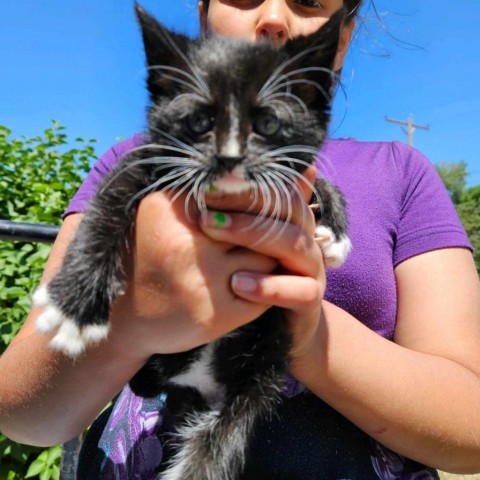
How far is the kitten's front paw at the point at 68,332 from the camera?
4.69 ft

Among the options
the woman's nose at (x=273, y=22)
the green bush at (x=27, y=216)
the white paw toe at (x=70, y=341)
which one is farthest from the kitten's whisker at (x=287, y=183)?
the green bush at (x=27, y=216)

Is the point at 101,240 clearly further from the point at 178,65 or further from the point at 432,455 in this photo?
the point at 432,455

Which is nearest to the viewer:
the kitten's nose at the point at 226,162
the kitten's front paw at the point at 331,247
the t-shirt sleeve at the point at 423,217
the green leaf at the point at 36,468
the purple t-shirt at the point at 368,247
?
the kitten's nose at the point at 226,162

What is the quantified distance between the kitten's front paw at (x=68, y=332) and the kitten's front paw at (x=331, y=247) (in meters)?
0.78

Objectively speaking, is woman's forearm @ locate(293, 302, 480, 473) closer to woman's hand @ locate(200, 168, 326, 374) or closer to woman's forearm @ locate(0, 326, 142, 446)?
woman's hand @ locate(200, 168, 326, 374)

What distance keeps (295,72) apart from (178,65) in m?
0.36

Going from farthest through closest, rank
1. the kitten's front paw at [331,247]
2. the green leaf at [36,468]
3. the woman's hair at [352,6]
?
the green leaf at [36,468] → the woman's hair at [352,6] → the kitten's front paw at [331,247]

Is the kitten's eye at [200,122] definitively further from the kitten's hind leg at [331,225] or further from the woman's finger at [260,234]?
the kitten's hind leg at [331,225]

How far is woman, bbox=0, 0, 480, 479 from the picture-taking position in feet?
4.56

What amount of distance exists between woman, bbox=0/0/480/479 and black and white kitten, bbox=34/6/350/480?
0.08 m

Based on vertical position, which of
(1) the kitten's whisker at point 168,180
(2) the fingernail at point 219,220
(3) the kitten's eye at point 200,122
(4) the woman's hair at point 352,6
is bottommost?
(2) the fingernail at point 219,220

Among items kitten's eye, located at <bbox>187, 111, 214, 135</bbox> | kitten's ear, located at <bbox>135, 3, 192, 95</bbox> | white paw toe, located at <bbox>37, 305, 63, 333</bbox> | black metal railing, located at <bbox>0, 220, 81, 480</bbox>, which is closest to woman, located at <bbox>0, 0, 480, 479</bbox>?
→ white paw toe, located at <bbox>37, 305, 63, 333</bbox>

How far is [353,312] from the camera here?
1.83 meters

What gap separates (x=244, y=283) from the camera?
135 centimetres
